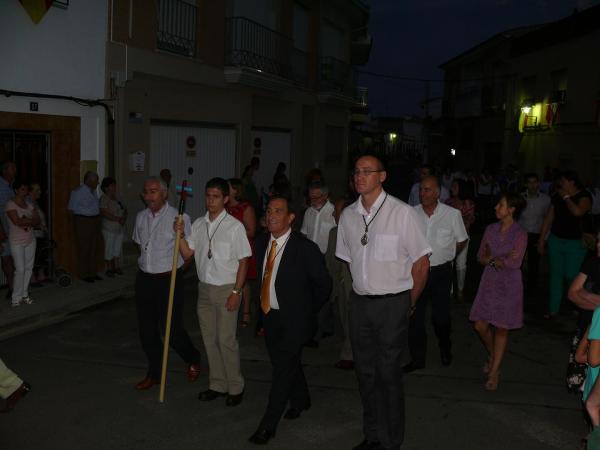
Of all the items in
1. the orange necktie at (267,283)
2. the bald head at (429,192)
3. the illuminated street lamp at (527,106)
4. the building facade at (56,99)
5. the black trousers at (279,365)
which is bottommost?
the black trousers at (279,365)

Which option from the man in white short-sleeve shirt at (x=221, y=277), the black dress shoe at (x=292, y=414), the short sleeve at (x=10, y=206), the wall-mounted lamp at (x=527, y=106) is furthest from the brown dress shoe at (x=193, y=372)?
the wall-mounted lamp at (x=527, y=106)

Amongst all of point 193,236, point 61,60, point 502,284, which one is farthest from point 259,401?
point 61,60

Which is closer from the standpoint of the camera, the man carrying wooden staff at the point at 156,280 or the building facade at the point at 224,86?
the man carrying wooden staff at the point at 156,280

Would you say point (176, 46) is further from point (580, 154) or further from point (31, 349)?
point (580, 154)

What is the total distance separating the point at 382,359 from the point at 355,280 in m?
0.58

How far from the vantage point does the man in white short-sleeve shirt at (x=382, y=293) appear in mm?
4645

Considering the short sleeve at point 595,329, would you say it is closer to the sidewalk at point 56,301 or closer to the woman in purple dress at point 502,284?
the woman in purple dress at point 502,284

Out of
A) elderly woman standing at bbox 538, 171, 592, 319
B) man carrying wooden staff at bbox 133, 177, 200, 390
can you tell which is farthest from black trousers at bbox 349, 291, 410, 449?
elderly woman standing at bbox 538, 171, 592, 319

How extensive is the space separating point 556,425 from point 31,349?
5238mm

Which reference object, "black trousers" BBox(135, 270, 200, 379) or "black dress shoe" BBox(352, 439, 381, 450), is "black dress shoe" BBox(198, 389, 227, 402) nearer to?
"black trousers" BBox(135, 270, 200, 379)

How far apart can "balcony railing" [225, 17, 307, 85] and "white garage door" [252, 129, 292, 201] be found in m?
1.76

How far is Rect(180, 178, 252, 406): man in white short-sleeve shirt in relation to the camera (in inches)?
216

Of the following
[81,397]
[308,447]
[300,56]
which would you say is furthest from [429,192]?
[300,56]

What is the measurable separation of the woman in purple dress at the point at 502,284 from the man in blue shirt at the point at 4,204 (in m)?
6.10
